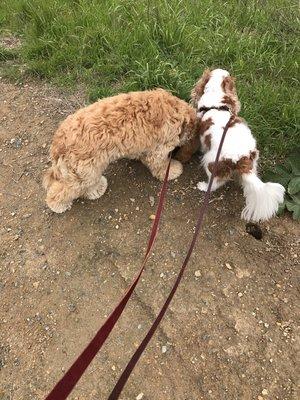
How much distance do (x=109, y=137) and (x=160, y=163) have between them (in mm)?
661

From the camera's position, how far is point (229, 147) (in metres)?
3.18

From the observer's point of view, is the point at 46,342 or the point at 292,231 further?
the point at 292,231

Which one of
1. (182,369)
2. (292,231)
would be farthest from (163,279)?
(292,231)

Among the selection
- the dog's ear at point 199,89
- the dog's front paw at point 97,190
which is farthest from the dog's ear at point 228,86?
the dog's front paw at point 97,190

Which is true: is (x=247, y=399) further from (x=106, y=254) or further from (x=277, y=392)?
(x=106, y=254)

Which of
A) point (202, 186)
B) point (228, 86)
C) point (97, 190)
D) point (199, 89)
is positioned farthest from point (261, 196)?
point (97, 190)

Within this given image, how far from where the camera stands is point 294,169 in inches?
141

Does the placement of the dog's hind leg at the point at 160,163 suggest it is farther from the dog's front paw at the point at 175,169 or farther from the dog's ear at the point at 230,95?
the dog's ear at the point at 230,95

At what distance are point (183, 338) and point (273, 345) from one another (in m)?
0.62

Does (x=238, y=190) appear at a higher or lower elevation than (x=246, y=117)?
lower

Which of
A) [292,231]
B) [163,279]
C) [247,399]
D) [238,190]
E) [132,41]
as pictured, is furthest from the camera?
[132,41]

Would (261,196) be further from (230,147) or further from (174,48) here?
(174,48)

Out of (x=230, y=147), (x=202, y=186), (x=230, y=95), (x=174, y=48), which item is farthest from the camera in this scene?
(x=174, y=48)

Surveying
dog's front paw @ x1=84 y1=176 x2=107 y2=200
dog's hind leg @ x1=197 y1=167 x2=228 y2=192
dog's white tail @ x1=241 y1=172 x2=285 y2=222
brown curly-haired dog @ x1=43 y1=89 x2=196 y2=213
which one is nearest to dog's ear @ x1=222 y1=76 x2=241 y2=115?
brown curly-haired dog @ x1=43 y1=89 x2=196 y2=213
